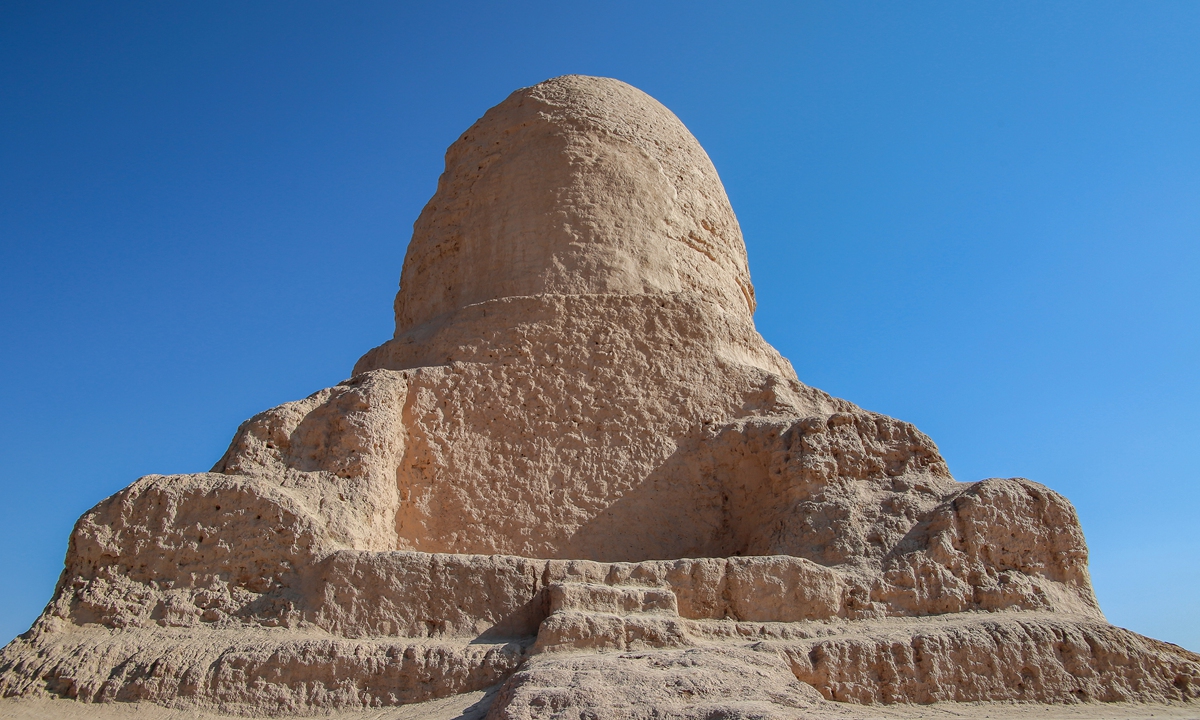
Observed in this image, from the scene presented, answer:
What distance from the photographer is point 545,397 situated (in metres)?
7.52

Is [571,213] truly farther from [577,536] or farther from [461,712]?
[461,712]

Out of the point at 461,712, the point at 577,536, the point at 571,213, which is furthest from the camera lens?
the point at 571,213

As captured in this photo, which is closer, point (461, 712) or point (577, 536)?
point (461, 712)

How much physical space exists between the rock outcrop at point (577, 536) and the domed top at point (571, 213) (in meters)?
0.04

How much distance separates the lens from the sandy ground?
4.94 meters

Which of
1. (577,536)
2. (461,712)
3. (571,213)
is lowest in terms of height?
(461,712)

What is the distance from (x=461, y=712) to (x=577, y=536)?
2.35 metres

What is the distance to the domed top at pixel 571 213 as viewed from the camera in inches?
335

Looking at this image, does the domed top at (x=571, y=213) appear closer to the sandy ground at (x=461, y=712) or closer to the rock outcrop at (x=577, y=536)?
the rock outcrop at (x=577, y=536)

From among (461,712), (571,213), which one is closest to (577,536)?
(461,712)

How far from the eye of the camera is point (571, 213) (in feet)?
28.4

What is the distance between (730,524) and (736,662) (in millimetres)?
2463

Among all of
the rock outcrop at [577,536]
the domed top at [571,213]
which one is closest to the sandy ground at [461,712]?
the rock outcrop at [577,536]

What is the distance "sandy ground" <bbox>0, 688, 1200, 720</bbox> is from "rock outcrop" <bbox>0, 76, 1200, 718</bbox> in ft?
0.27
